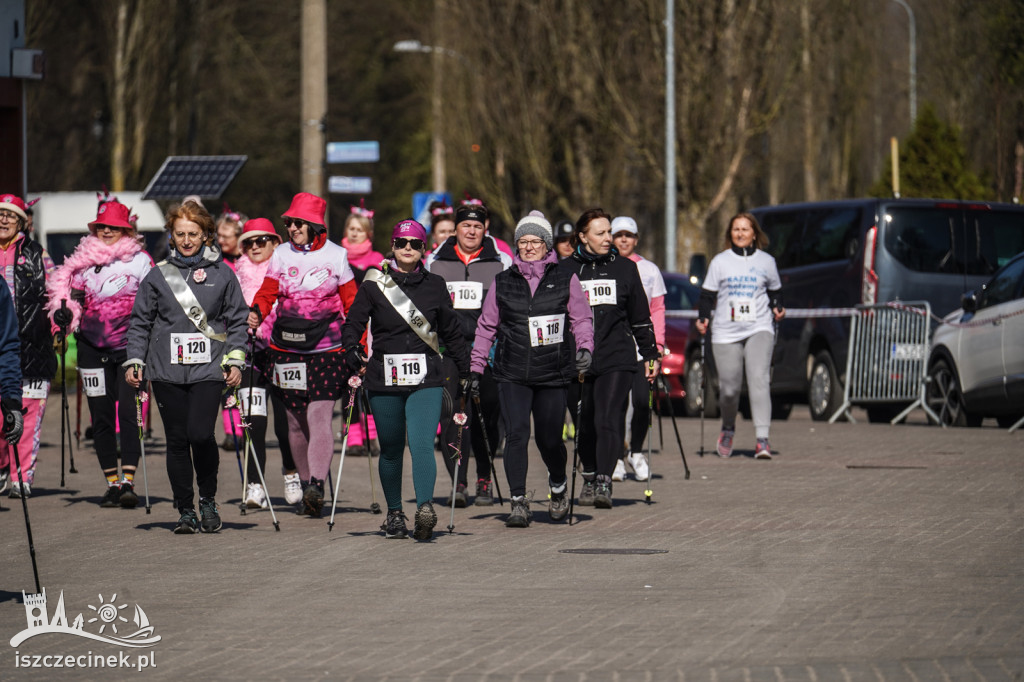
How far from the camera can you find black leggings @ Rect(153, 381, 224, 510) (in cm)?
1110

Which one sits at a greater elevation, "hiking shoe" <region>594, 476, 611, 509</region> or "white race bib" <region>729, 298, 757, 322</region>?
"white race bib" <region>729, 298, 757, 322</region>

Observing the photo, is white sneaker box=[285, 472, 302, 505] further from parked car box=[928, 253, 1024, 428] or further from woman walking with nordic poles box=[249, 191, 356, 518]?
parked car box=[928, 253, 1024, 428]

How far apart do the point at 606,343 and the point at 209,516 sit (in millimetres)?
2839

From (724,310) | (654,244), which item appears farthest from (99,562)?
(654,244)

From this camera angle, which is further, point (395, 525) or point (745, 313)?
point (745, 313)

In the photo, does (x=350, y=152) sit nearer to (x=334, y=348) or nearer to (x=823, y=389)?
(x=823, y=389)

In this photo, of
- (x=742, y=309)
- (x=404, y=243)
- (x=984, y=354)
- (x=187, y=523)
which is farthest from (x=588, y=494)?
(x=984, y=354)

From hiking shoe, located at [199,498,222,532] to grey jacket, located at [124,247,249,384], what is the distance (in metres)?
0.76

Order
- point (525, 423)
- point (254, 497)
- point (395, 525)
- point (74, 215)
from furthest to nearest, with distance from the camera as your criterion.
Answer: point (74, 215), point (254, 497), point (525, 423), point (395, 525)

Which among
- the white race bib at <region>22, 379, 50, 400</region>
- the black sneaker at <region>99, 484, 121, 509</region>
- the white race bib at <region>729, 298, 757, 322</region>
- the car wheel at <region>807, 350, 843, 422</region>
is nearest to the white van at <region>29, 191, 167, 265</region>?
the car wheel at <region>807, 350, 843, 422</region>

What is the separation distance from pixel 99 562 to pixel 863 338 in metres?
11.7

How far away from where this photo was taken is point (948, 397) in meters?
19.5

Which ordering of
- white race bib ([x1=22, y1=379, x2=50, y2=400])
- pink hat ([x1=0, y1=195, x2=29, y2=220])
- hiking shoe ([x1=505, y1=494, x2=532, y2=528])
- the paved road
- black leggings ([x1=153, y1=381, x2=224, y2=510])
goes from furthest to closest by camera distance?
white race bib ([x1=22, y1=379, x2=50, y2=400]) < pink hat ([x1=0, y1=195, x2=29, y2=220]) < hiking shoe ([x1=505, y1=494, x2=532, y2=528]) < black leggings ([x1=153, y1=381, x2=224, y2=510]) < the paved road

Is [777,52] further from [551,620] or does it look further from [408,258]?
[551,620]
